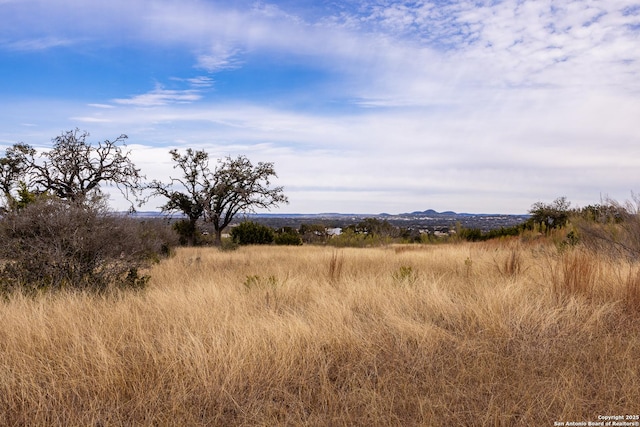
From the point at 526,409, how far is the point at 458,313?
6.88 ft

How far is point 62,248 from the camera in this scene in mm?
6898

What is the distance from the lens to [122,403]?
3119mm

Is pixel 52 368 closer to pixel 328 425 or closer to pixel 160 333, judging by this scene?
pixel 160 333

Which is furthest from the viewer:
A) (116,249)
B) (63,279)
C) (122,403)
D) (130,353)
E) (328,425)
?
(116,249)

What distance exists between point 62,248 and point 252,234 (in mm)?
20208

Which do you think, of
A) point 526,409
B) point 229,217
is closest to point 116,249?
point 526,409

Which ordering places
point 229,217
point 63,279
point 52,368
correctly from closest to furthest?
point 52,368
point 63,279
point 229,217

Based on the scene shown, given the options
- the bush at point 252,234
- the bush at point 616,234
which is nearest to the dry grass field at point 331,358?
the bush at point 616,234

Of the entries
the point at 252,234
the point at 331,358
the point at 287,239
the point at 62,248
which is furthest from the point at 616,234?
the point at 252,234

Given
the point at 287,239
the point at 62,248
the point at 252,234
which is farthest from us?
the point at 252,234

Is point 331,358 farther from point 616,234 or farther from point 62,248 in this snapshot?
point 616,234

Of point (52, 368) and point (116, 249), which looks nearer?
point (52, 368)

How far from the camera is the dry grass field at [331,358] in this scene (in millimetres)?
3031

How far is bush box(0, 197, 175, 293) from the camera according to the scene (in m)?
6.66
